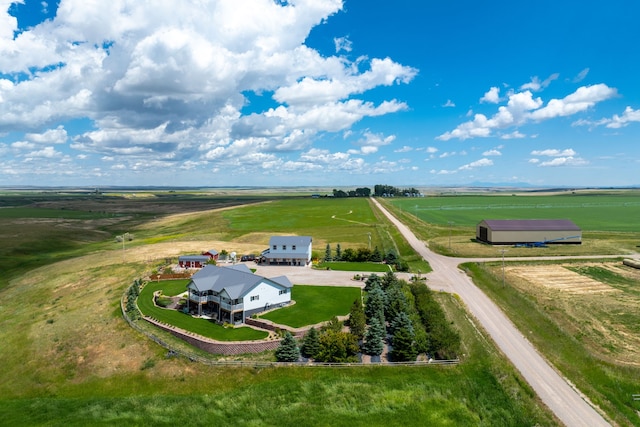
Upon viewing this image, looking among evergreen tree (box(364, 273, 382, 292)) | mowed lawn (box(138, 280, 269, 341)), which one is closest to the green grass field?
mowed lawn (box(138, 280, 269, 341))

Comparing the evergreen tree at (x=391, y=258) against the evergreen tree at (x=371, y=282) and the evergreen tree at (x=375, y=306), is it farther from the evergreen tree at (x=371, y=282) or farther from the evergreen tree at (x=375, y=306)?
the evergreen tree at (x=375, y=306)

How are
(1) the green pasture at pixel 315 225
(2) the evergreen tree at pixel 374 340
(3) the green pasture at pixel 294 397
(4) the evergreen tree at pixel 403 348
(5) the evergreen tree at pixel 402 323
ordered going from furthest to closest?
(1) the green pasture at pixel 315 225
(5) the evergreen tree at pixel 402 323
(2) the evergreen tree at pixel 374 340
(4) the evergreen tree at pixel 403 348
(3) the green pasture at pixel 294 397

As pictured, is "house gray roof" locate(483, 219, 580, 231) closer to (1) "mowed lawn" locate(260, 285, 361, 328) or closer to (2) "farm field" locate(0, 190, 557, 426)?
(2) "farm field" locate(0, 190, 557, 426)

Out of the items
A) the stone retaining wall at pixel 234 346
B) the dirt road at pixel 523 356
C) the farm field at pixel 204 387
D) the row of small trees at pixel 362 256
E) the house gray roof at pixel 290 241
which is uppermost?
the house gray roof at pixel 290 241

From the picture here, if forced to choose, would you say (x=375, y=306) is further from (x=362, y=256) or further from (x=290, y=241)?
(x=290, y=241)

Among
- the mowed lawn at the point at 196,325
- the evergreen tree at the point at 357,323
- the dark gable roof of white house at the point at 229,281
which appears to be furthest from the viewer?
the dark gable roof of white house at the point at 229,281

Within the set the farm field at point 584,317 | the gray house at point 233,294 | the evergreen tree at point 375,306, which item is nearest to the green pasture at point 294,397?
the farm field at point 584,317
